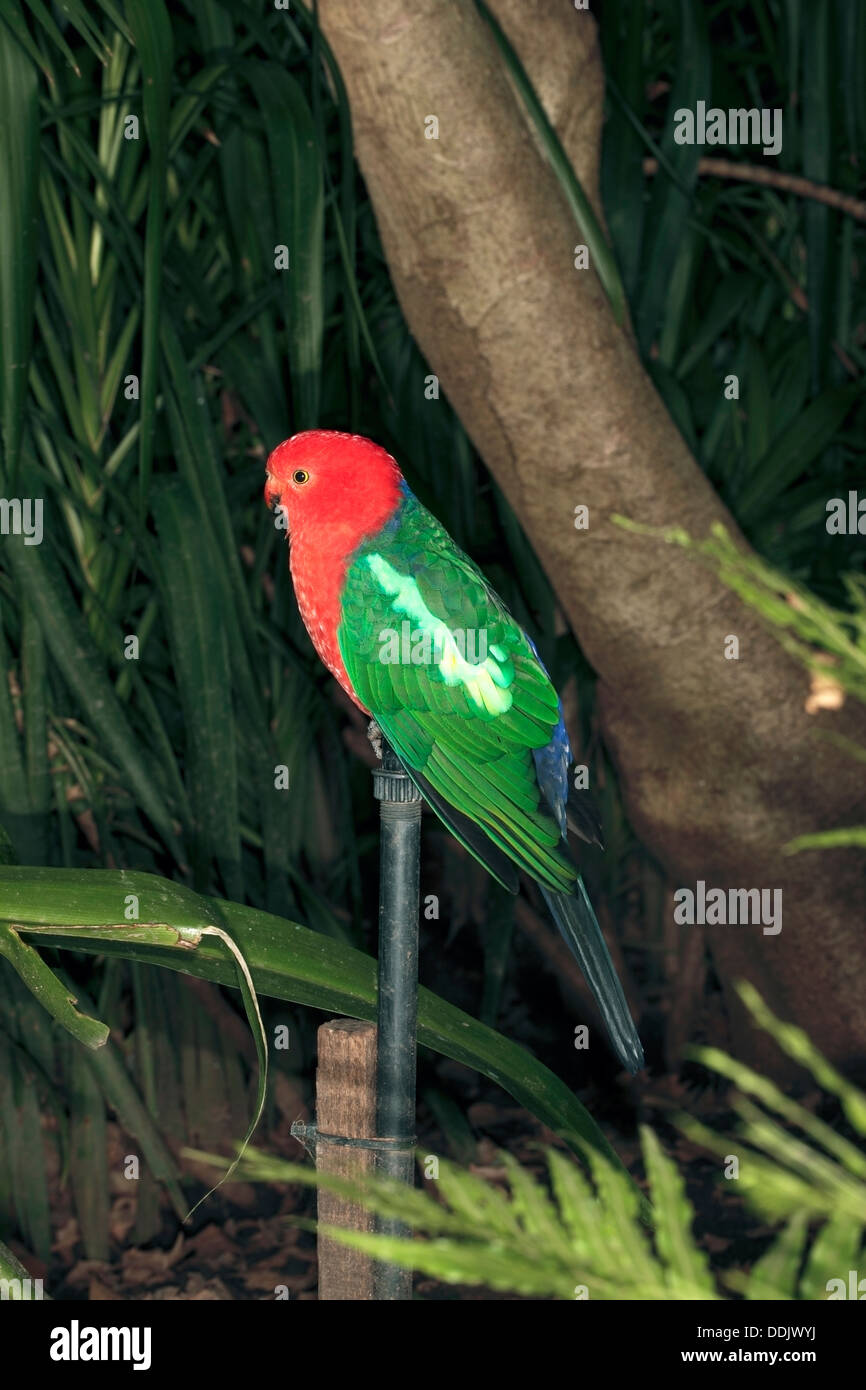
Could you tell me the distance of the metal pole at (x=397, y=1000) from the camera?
628 mm

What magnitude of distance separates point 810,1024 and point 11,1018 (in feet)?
2.93

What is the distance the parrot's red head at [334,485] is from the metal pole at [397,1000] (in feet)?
0.60

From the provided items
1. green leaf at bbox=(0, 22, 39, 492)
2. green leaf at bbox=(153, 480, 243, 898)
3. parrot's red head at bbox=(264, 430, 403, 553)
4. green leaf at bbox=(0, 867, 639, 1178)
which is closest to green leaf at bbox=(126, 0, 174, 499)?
green leaf at bbox=(0, 22, 39, 492)

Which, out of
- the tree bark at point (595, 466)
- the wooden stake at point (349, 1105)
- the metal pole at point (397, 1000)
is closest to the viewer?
the metal pole at point (397, 1000)

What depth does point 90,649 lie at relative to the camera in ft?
3.92

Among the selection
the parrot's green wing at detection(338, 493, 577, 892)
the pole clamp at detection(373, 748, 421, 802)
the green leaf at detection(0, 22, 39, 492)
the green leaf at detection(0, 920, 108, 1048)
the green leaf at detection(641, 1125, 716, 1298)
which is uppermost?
the green leaf at detection(0, 22, 39, 492)

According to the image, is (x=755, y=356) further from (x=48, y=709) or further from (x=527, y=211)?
(x=48, y=709)

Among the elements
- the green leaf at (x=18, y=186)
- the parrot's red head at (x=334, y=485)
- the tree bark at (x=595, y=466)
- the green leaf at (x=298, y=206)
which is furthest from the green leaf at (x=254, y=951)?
the tree bark at (x=595, y=466)

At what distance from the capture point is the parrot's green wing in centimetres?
77

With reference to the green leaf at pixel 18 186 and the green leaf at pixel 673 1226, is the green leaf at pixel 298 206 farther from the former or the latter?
the green leaf at pixel 673 1226

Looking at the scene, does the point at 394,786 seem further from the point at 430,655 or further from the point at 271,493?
the point at 271,493

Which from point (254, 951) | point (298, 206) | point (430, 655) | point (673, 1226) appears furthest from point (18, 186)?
point (673, 1226)

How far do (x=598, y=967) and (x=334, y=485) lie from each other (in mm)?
328

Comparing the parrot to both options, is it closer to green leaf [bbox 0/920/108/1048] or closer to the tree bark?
green leaf [bbox 0/920/108/1048]
